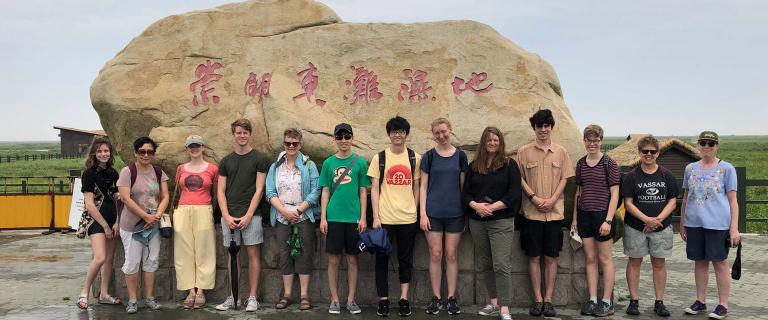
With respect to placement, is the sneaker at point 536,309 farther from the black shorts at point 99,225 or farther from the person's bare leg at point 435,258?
the black shorts at point 99,225

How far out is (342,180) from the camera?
491cm

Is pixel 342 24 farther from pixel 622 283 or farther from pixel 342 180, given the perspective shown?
pixel 622 283

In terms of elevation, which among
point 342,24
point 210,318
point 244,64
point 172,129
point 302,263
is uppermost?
point 342,24

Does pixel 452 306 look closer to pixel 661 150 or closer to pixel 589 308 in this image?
pixel 589 308

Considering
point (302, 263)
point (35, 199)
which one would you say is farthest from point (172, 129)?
point (35, 199)

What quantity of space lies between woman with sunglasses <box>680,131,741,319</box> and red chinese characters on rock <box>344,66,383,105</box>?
9.04 ft

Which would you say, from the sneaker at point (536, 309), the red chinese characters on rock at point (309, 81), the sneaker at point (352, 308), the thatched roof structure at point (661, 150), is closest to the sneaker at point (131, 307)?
the sneaker at point (352, 308)

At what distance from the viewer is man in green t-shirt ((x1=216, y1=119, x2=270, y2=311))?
5094 millimetres

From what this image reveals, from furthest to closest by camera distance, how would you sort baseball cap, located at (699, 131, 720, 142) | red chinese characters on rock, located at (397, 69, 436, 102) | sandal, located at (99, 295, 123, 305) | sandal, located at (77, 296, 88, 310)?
red chinese characters on rock, located at (397, 69, 436, 102) → sandal, located at (99, 295, 123, 305) → sandal, located at (77, 296, 88, 310) → baseball cap, located at (699, 131, 720, 142)

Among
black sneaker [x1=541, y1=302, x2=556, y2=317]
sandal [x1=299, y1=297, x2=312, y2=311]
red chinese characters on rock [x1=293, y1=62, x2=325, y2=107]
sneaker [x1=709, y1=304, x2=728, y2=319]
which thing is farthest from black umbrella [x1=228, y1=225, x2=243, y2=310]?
sneaker [x1=709, y1=304, x2=728, y2=319]

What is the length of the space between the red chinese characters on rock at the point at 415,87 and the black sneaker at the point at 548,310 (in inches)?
81.4

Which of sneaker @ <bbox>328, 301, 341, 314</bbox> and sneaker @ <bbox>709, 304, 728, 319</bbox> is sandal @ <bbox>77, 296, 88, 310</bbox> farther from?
sneaker @ <bbox>709, 304, 728, 319</bbox>

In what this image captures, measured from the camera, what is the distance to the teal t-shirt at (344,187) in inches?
194

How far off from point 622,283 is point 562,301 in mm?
1489
